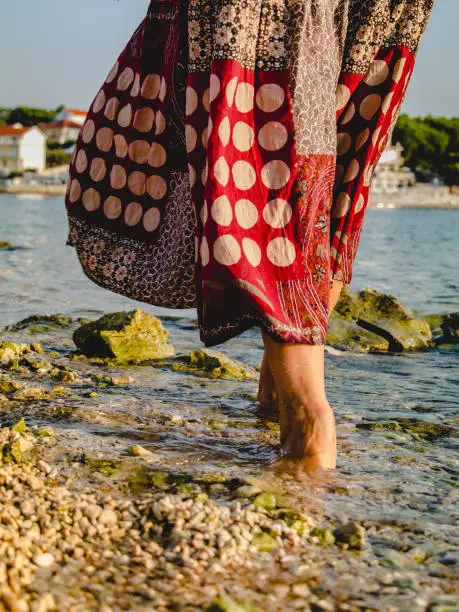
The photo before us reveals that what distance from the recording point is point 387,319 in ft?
22.2

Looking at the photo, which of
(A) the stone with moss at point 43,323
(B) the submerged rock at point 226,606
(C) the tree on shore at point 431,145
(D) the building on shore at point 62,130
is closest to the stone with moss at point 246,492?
(B) the submerged rock at point 226,606

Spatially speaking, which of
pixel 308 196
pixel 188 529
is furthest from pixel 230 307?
pixel 188 529

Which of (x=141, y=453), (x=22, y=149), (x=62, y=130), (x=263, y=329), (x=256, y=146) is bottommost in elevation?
(x=141, y=453)

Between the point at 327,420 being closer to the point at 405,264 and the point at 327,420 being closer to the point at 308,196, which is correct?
the point at 308,196

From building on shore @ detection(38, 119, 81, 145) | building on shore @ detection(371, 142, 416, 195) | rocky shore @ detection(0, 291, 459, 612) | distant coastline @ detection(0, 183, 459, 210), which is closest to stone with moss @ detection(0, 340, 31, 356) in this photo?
rocky shore @ detection(0, 291, 459, 612)

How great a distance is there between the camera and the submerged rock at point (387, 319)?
247 inches

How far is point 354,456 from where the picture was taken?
2.84 m

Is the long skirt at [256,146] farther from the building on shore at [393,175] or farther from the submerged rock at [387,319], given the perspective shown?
the building on shore at [393,175]

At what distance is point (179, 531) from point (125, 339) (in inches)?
113

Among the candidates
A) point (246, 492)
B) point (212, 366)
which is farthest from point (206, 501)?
point (212, 366)

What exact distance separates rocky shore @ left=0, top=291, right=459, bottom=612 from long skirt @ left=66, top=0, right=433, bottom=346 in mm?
515

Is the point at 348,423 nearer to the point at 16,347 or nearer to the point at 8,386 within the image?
the point at 8,386

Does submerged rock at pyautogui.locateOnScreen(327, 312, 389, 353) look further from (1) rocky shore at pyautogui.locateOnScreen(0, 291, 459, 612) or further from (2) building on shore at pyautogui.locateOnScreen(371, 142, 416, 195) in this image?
(2) building on shore at pyautogui.locateOnScreen(371, 142, 416, 195)

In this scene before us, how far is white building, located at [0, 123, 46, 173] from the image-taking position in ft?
370
